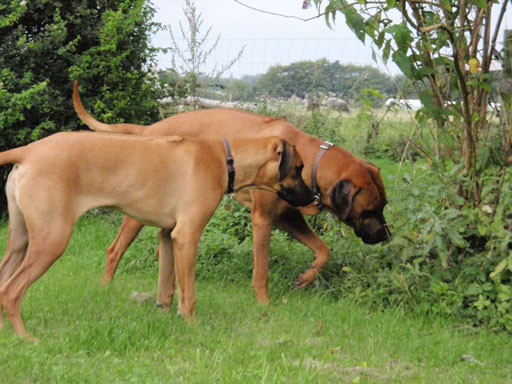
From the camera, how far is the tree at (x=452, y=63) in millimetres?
5047

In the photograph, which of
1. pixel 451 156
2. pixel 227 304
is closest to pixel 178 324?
pixel 227 304

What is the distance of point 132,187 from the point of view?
506cm

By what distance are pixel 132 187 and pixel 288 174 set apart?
4.17 ft

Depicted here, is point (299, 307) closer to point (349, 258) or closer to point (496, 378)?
point (349, 258)

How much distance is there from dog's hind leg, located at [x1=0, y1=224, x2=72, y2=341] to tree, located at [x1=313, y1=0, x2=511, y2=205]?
2424 mm

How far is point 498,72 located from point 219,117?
264 cm

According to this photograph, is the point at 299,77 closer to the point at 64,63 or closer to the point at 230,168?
the point at 64,63

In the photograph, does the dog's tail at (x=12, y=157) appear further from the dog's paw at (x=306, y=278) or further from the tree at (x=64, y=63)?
the tree at (x=64, y=63)

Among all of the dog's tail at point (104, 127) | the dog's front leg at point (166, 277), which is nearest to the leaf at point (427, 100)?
the dog's front leg at point (166, 277)

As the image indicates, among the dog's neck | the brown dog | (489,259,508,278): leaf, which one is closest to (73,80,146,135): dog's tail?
the brown dog

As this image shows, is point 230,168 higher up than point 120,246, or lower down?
higher up

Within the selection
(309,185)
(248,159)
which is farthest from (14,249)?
(309,185)

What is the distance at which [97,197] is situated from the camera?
4875 millimetres

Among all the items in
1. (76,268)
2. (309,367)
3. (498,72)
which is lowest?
(76,268)
